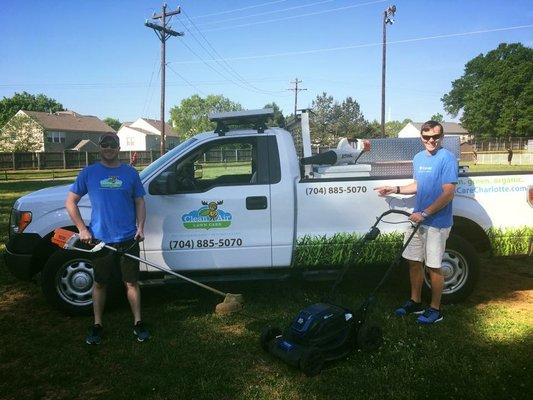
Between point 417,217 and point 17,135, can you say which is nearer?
point 417,217

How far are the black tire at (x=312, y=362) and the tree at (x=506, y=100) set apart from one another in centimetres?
7032

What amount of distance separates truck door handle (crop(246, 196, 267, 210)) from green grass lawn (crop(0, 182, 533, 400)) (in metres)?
1.18

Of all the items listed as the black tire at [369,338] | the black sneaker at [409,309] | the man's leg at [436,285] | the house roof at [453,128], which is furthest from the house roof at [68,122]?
the house roof at [453,128]

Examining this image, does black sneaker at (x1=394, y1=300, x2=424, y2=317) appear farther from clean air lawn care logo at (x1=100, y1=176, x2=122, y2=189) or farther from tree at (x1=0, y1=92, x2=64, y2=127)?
tree at (x1=0, y1=92, x2=64, y2=127)

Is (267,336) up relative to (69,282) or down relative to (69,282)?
down

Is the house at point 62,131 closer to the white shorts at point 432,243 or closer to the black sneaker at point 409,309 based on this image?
the black sneaker at point 409,309

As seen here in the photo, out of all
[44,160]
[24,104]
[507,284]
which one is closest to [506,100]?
[44,160]

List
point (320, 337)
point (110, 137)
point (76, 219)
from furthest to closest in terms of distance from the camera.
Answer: point (110, 137), point (76, 219), point (320, 337)

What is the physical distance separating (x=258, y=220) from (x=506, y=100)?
238ft

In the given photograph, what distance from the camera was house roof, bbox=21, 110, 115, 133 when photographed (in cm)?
6109

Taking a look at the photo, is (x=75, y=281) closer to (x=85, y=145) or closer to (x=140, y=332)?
(x=140, y=332)

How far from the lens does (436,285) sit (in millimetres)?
4727

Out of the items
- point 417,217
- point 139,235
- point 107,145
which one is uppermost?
point 107,145

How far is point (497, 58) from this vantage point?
263ft
